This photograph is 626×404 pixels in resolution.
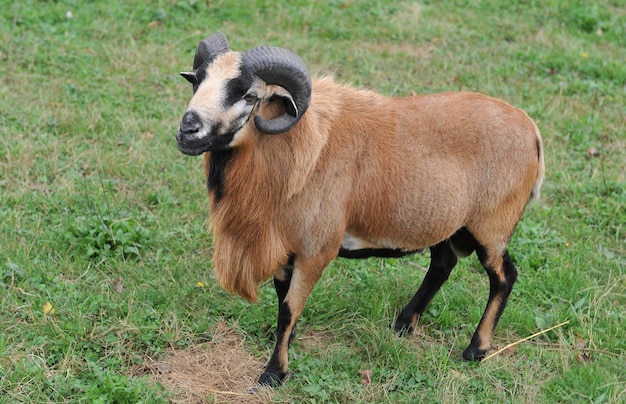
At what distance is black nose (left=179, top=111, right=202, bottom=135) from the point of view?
452cm

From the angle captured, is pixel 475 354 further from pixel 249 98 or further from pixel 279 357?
pixel 249 98

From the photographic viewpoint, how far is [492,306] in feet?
19.1

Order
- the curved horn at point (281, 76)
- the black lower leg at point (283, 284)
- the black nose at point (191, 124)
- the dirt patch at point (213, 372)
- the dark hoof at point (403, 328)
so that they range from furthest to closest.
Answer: the dark hoof at point (403, 328)
the black lower leg at point (283, 284)
the dirt patch at point (213, 372)
the curved horn at point (281, 76)
the black nose at point (191, 124)

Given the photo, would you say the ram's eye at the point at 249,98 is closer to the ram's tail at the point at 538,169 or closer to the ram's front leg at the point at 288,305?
the ram's front leg at the point at 288,305

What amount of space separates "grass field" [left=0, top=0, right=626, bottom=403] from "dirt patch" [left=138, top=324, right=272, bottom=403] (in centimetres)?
1

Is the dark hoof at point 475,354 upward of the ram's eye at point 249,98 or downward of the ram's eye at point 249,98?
downward

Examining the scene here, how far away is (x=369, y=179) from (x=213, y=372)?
1.75m

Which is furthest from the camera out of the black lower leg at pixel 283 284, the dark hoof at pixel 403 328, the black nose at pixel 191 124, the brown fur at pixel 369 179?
the dark hoof at pixel 403 328

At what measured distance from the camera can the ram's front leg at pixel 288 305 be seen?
5234 mm

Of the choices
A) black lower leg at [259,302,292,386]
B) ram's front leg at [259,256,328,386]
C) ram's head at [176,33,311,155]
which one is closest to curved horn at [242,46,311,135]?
ram's head at [176,33,311,155]

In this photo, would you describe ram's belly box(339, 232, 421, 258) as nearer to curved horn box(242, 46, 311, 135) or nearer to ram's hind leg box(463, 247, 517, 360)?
ram's hind leg box(463, 247, 517, 360)

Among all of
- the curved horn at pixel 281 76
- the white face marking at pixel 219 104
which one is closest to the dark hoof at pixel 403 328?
the curved horn at pixel 281 76

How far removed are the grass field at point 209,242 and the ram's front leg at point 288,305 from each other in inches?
5.3

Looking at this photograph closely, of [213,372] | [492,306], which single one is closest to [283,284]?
[213,372]
